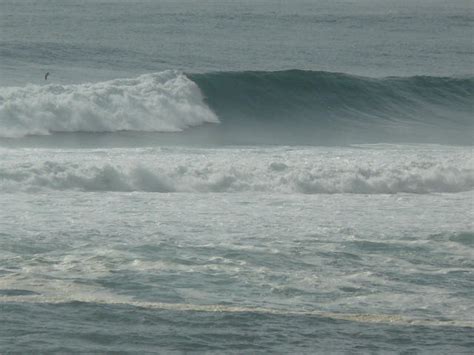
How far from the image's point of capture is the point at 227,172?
15.8 metres

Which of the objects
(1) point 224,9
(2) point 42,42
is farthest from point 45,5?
(2) point 42,42

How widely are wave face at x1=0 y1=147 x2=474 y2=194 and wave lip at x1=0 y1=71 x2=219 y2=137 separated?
341 centimetres

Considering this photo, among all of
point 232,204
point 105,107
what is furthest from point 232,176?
point 105,107

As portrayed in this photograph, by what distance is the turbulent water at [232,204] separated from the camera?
334 inches

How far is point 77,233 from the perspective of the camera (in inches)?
446

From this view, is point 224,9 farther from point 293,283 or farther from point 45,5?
point 293,283

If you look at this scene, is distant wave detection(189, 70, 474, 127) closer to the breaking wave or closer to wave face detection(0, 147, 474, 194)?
wave face detection(0, 147, 474, 194)

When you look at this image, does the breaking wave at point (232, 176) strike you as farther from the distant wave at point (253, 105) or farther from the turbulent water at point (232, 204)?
the distant wave at point (253, 105)

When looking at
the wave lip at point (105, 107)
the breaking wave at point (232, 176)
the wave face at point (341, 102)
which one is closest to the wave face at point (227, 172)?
the breaking wave at point (232, 176)

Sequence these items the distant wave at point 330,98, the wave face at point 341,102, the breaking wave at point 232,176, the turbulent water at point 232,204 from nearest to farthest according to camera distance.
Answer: the turbulent water at point 232,204 < the breaking wave at point 232,176 < the wave face at point 341,102 < the distant wave at point 330,98

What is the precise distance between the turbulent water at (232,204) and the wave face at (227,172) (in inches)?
1.7

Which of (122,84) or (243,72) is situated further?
(243,72)

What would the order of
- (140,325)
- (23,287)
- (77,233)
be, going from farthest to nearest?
1. (77,233)
2. (23,287)
3. (140,325)

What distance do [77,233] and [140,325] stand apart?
3202 millimetres
